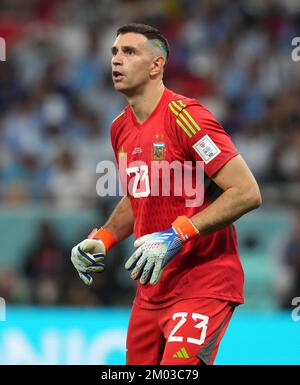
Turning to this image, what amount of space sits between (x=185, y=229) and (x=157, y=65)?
1088mm

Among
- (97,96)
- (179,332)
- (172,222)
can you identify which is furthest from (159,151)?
(97,96)

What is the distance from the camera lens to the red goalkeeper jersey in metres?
5.16

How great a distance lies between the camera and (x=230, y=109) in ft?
39.9

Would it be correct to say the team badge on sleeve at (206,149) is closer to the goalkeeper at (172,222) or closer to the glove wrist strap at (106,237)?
the goalkeeper at (172,222)

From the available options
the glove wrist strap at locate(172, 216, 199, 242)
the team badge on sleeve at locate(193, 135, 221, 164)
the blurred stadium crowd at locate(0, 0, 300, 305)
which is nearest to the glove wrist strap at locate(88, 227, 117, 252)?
the glove wrist strap at locate(172, 216, 199, 242)

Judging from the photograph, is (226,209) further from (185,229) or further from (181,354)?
(181,354)

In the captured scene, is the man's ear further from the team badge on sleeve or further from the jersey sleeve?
the team badge on sleeve

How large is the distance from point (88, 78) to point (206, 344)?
Result: 8.44 meters

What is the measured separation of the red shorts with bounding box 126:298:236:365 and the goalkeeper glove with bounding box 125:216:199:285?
32 centimetres

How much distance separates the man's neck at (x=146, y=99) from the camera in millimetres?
5484

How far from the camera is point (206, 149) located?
5090 mm

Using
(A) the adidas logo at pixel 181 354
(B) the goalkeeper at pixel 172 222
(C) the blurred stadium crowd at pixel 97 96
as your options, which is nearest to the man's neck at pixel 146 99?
(B) the goalkeeper at pixel 172 222

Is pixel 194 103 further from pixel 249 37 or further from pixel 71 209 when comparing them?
pixel 249 37
